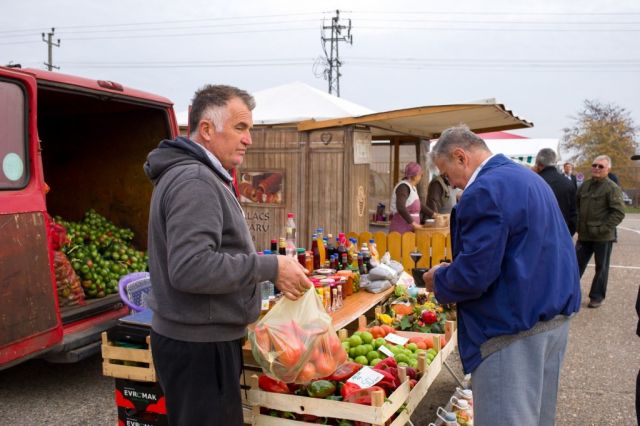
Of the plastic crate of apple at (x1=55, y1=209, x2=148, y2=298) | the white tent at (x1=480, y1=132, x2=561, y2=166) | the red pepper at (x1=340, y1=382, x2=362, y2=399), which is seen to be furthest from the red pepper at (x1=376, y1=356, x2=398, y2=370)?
the white tent at (x1=480, y1=132, x2=561, y2=166)

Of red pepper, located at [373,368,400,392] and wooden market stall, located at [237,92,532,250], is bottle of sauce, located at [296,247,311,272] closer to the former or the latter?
red pepper, located at [373,368,400,392]

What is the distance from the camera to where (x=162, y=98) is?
16.7 feet

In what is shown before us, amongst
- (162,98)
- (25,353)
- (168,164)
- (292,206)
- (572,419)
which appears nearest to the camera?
(168,164)

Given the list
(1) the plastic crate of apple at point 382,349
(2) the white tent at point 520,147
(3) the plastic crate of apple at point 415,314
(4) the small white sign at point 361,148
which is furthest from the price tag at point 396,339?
(2) the white tent at point 520,147

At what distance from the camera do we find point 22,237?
3330 mm

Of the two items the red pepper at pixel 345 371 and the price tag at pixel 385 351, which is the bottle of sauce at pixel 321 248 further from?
the red pepper at pixel 345 371

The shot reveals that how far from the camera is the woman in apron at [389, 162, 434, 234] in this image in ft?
22.4

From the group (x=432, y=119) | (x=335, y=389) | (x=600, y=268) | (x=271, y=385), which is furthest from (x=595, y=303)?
(x=271, y=385)

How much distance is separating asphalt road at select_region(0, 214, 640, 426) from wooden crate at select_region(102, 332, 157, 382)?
83 centimetres

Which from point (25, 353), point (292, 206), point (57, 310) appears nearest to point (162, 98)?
point (57, 310)

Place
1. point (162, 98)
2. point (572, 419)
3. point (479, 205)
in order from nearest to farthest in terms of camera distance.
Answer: point (479, 205) → point (572, 419) → point (162, 98)

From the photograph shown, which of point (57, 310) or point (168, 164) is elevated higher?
point (168, 164)

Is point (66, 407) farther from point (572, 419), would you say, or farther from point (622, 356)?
point (622, 356)

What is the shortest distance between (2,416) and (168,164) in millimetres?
2950
